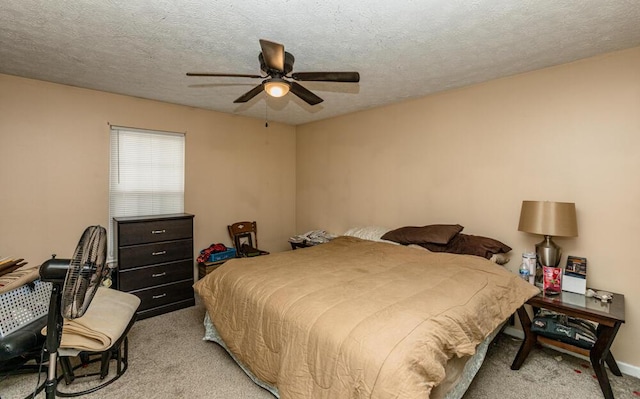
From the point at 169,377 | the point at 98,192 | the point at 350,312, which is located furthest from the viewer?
the point at 98,192

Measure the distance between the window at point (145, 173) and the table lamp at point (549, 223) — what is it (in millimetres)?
3767

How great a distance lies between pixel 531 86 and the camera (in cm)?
268

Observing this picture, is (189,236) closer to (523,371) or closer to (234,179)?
(234,179)

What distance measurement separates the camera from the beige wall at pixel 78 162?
113 inches

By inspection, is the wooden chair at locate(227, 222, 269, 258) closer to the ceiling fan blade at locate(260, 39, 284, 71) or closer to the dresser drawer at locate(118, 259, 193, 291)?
the dresser drawer at locate(118, 259, 193, 291)

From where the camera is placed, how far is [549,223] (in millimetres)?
2307

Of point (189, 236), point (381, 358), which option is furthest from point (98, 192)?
point (381, 358)

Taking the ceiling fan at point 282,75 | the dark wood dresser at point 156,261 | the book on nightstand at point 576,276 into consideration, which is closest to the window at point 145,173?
the dark wood dresser at point 156,261

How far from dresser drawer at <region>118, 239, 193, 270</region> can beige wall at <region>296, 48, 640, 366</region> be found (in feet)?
7.10

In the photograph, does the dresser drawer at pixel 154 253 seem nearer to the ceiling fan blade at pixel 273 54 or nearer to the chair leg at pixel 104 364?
the chair leg at pixel 104 364

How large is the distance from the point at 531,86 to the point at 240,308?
121 inches

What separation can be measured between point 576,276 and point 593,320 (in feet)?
1.36

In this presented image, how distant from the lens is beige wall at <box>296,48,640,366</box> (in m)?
2.27

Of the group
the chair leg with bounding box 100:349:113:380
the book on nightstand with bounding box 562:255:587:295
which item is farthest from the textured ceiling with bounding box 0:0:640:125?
the chair leg with bounding box 100:349:113:380
